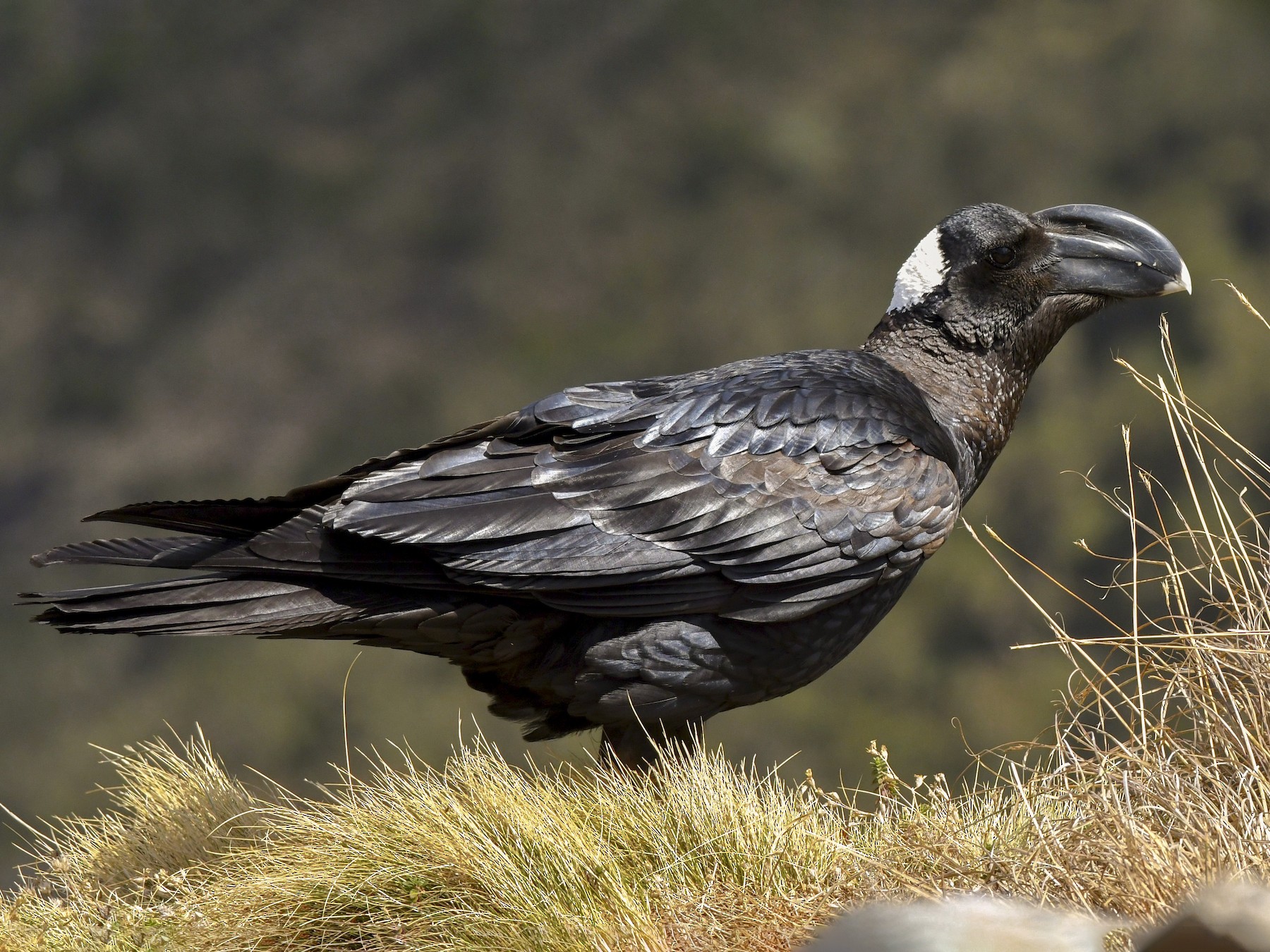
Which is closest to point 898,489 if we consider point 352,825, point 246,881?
point 352,825

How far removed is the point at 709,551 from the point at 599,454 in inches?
19.0

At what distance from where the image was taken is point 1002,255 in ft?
15.5

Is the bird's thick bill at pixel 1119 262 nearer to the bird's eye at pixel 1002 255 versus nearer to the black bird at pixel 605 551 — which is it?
the bird's eye at pixel 1002 255

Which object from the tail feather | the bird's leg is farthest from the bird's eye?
the tail feather

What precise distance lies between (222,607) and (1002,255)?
3.04 m

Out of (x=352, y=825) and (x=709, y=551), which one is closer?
(x=352, y=825)

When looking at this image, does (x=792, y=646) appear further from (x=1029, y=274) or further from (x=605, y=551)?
(x=1029, y=274)

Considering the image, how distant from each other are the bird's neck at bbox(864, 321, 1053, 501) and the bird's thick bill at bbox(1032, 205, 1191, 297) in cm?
31

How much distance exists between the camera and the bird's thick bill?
471 cm

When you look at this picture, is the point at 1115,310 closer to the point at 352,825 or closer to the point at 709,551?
the point at 709,551

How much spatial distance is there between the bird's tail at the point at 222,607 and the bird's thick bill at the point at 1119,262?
2735mm

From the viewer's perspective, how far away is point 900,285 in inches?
195

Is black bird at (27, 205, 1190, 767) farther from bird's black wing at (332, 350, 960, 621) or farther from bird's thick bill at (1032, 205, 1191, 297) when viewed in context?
bird's thick bill at (1032, 205, 1191, 297)

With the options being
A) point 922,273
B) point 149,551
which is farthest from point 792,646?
point 149,551
